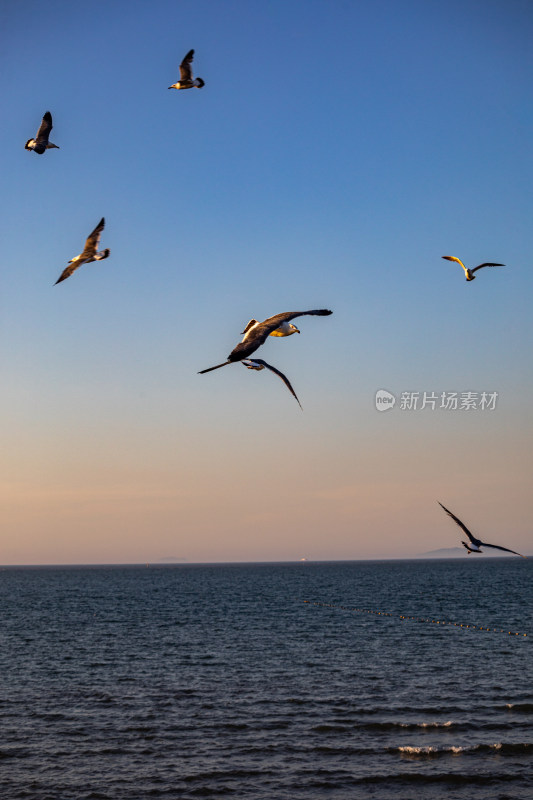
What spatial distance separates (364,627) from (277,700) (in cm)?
3351

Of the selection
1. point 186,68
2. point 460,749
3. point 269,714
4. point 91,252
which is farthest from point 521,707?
point 186,68

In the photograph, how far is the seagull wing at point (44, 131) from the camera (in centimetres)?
1678

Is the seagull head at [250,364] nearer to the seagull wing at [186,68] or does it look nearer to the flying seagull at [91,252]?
the flying seagull at [91,252]

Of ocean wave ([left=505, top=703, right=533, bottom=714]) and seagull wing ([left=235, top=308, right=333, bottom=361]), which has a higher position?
seagull wing ([left=235, top=308, right=333, bottom=361])

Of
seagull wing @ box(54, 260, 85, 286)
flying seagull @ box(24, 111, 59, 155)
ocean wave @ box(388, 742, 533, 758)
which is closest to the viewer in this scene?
seagull wing @ box(54, 260, 85, 286)

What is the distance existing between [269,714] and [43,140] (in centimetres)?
2665

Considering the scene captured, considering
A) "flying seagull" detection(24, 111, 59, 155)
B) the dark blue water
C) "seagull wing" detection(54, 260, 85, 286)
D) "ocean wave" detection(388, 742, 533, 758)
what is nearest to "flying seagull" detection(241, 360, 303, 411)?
"seagull wing" detection(54, 260, 85, 286)

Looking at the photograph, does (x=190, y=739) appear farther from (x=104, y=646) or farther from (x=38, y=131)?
(x=104, y=646)

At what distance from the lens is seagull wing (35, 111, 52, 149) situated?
661 inches

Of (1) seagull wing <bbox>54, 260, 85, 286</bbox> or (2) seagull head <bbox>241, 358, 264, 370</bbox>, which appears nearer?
(2) seagull head <bbox>241, 358, 264, 370</bbox>

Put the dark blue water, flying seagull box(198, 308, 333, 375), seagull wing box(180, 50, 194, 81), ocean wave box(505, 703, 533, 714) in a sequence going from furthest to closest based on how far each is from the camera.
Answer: ocean wave box(505, 703, 533, 714) < the dark blue water < seagull wing box(180, 50, 194, 81) < flying seagull box(198, 308, 333, 375)

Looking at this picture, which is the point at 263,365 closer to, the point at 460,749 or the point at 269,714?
the point at 460,749

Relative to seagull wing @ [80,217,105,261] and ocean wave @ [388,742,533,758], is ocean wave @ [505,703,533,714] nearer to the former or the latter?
ocean wave @ [388,742,533,758]

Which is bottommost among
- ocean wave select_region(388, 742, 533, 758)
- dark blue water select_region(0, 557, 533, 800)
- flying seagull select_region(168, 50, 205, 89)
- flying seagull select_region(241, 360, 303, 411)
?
dark blue water select_region(0, 557, 533, 800)
